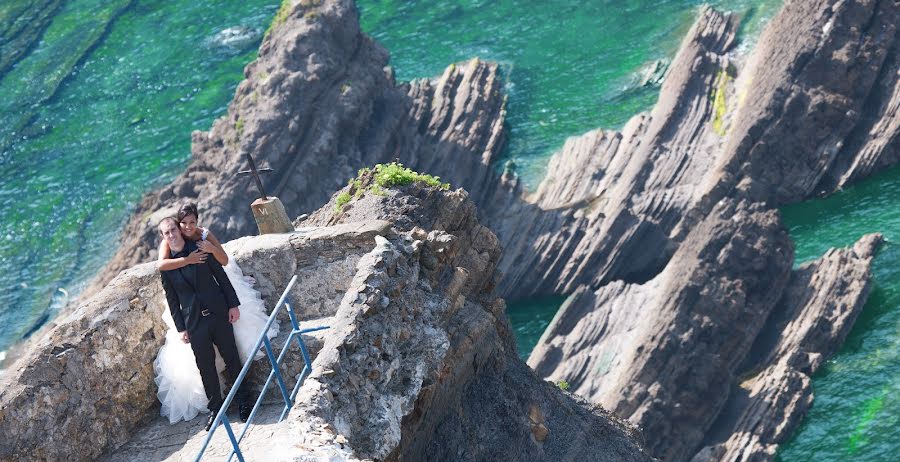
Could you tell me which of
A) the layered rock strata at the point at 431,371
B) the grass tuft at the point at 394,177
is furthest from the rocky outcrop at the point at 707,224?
the grass tuft at the point at 394,177

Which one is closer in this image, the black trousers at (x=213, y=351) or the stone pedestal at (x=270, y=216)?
the black trousers at (x=213, y=351)

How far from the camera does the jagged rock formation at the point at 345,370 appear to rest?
1245 centimetres

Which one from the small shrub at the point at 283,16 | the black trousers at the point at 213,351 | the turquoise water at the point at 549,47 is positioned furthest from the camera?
the turquoise water at the point at 549,47

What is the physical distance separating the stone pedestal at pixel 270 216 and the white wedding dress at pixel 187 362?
69.2 inches

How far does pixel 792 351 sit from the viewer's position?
116ft

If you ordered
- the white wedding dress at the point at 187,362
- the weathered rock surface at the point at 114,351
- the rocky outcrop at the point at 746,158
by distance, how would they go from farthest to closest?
1. the rocky outcrop at the point at 746,158
2. the white wedding dress at the point at 187,362
3. the weathered rock surface at the point at 114,351

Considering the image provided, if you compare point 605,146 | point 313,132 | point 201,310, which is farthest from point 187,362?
point 605,146

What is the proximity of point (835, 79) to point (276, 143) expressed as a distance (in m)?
19.2

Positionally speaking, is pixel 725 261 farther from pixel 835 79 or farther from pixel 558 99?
pixel 558 99

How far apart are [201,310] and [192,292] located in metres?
0.21

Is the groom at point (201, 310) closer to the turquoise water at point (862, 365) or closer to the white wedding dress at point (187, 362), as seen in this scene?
the white wedding dress at point (187, 362)

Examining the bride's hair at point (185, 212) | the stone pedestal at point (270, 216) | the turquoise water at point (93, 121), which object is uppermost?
the bride's hair at point (185, 212)

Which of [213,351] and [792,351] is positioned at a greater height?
[213,351]

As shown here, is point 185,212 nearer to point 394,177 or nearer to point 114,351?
point 114,351
